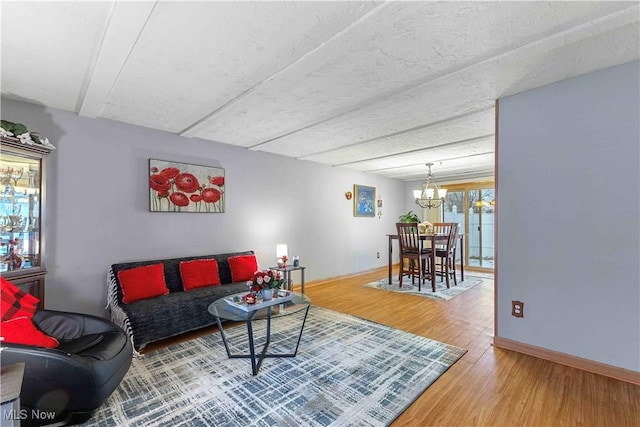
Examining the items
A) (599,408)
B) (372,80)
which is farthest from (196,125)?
(599,408)

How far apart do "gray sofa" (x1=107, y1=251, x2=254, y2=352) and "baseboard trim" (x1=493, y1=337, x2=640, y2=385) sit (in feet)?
8.93

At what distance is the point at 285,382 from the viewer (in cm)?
206

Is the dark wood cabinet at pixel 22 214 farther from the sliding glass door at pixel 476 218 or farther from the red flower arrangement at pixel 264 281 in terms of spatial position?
the sliding glass door at pixel 476 218

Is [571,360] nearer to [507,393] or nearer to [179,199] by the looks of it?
[507,393]

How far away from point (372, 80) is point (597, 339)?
2.61m

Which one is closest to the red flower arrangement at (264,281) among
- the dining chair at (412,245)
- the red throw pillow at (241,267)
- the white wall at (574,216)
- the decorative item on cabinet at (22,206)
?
the red throw pillow at (241,267)

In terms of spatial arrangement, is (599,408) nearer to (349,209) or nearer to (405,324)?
(405,324)

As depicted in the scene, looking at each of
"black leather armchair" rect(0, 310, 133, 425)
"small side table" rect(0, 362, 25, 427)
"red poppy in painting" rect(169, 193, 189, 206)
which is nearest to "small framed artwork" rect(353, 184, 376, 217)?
"red poppy in painting" rect(169, 193, 189, 206)

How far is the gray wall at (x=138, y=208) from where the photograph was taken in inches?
108

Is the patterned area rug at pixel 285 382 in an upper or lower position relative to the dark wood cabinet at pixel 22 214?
lower

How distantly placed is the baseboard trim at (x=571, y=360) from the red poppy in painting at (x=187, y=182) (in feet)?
12.2

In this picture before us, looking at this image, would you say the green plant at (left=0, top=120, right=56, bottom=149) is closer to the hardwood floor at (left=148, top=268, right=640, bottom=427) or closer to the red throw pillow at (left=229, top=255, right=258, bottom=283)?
the red throw pillow at (left=229, top=255, right=258, bottom=283)

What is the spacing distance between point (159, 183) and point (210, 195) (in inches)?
24.6

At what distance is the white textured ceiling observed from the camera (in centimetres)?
149
